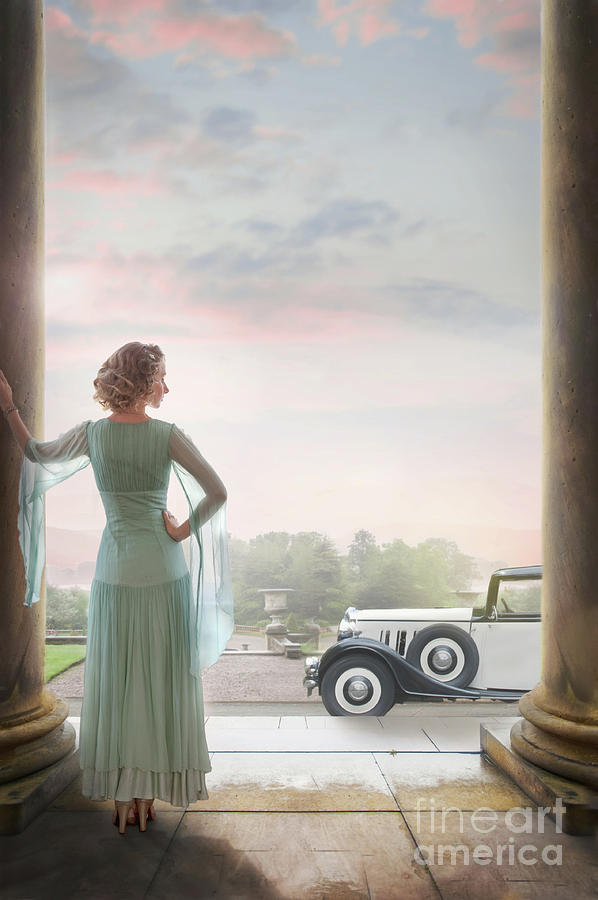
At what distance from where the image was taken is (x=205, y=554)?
8.32 feet

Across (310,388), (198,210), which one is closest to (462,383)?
(310,388)

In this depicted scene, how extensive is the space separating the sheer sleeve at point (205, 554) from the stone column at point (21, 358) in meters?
0.73

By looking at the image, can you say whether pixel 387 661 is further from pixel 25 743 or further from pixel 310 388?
pixel 310 388

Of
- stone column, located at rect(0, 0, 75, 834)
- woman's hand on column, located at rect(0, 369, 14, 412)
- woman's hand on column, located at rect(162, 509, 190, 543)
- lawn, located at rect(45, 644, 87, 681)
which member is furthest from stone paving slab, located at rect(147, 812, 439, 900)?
lawn, located at rect(45, 644, 87, 681)

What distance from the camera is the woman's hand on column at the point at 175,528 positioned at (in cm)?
239

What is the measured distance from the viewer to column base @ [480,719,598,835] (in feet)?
7.62

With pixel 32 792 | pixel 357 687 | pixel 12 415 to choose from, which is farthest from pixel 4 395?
pixel 357 687

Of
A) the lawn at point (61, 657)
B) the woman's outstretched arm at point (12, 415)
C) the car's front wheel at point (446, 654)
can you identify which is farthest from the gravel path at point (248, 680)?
the woman's outstretched arm at point (12, 415)

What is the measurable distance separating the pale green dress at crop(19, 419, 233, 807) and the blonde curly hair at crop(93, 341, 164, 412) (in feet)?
0.31

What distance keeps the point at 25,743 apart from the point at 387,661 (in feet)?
11.5

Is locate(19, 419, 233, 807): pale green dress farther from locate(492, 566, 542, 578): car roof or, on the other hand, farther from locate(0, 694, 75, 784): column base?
locate(492, 566, 542, 578): car roof

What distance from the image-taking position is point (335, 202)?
4241 centimetres

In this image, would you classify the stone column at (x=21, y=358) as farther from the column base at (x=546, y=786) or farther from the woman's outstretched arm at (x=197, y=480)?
the column base at (x=546, y=786)

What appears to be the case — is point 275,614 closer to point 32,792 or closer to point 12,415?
point 32,792
